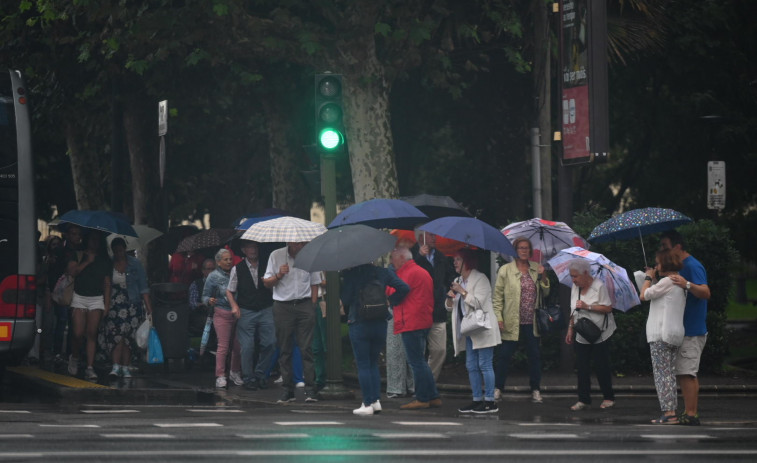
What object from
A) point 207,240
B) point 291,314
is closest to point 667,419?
point 291,314

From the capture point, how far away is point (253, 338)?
55.1 ft

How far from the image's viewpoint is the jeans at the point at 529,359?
597 inches

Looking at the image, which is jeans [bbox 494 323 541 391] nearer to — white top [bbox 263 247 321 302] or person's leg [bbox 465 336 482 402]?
person's leg [bbox 465 336 482 402]

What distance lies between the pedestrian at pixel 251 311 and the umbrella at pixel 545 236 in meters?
2.97

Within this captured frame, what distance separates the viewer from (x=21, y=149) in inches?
600

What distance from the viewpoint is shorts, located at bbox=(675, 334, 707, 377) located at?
1301 centimetres

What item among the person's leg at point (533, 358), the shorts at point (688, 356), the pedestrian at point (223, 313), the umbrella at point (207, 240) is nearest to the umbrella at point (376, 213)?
the person's leg at point (533, 358)

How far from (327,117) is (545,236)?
2872 millimetres

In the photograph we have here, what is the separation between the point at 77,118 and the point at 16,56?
2004 millimetres

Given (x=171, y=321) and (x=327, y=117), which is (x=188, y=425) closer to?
(x=327, y=117)

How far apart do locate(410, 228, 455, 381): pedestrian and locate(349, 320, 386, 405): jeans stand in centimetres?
194

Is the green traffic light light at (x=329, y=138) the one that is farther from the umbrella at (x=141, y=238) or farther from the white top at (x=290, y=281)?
the umbrella at (x=141, y=238)

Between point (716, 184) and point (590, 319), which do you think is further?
point (716, 184)

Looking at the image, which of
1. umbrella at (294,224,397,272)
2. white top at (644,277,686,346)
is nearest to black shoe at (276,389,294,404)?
umbrella at (294,224,397,272)
